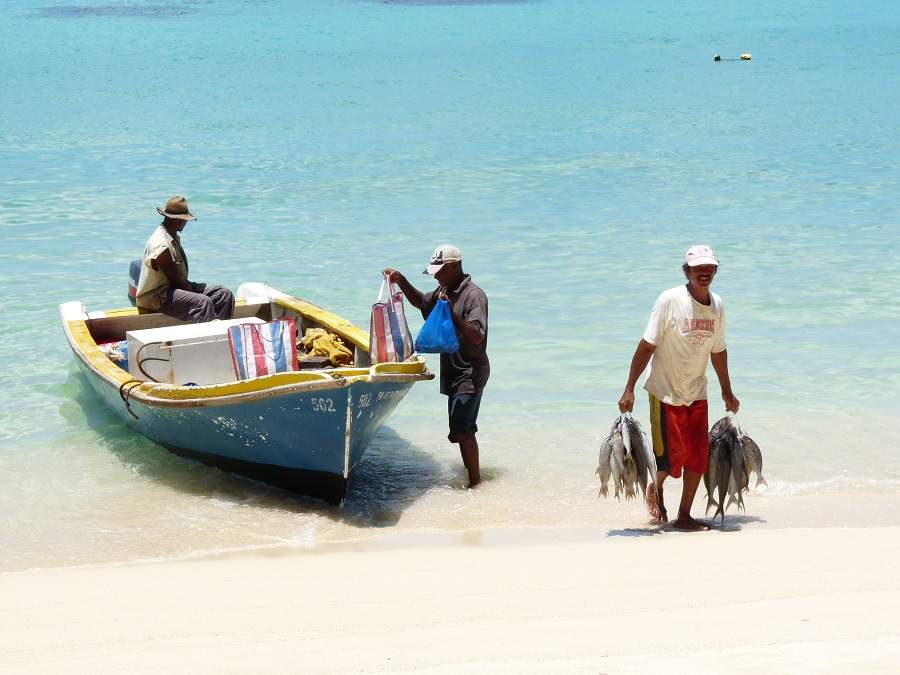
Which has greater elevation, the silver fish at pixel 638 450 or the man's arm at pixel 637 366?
the man's arm at pixel 637 366

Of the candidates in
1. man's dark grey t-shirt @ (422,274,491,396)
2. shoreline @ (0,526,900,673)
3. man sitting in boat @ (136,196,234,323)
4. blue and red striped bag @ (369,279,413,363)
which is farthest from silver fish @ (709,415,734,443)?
man sitting in boat @ (136,196,234,323)

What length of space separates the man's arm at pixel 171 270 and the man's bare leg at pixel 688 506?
4.78m

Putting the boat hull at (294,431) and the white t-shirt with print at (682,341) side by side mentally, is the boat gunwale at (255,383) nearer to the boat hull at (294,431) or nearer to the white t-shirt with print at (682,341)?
the boat hull at (294,431)

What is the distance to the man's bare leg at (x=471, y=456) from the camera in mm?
7617

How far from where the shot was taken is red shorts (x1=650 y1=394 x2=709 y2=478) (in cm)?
643

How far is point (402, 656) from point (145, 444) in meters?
4.90

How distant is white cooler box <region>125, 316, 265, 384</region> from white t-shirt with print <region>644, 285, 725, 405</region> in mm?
3600

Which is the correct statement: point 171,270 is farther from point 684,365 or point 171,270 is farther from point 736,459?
point 736,459

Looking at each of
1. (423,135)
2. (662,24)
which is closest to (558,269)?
(423,135)

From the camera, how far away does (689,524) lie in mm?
6746

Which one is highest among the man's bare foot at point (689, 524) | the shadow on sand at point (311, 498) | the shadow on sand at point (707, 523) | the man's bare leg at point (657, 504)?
the man's bare leg at point (657, 504)

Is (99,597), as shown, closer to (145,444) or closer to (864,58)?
(145,444)

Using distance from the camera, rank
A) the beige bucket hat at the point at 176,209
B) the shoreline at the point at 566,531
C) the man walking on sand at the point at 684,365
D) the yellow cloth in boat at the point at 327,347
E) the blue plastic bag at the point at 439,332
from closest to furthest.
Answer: the man walking on sand at the point at 684,365 → the shoreline at the point at 566,531 → the blue plastic bag at the point at 439,332 → the yellow cloth in boat at the point at 327,347 → the beige bucket hat at the point at 176,209

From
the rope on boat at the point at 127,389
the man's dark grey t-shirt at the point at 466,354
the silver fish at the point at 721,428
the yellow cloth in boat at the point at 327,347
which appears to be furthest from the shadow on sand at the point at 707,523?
the rope on boat at the point at 127,389
